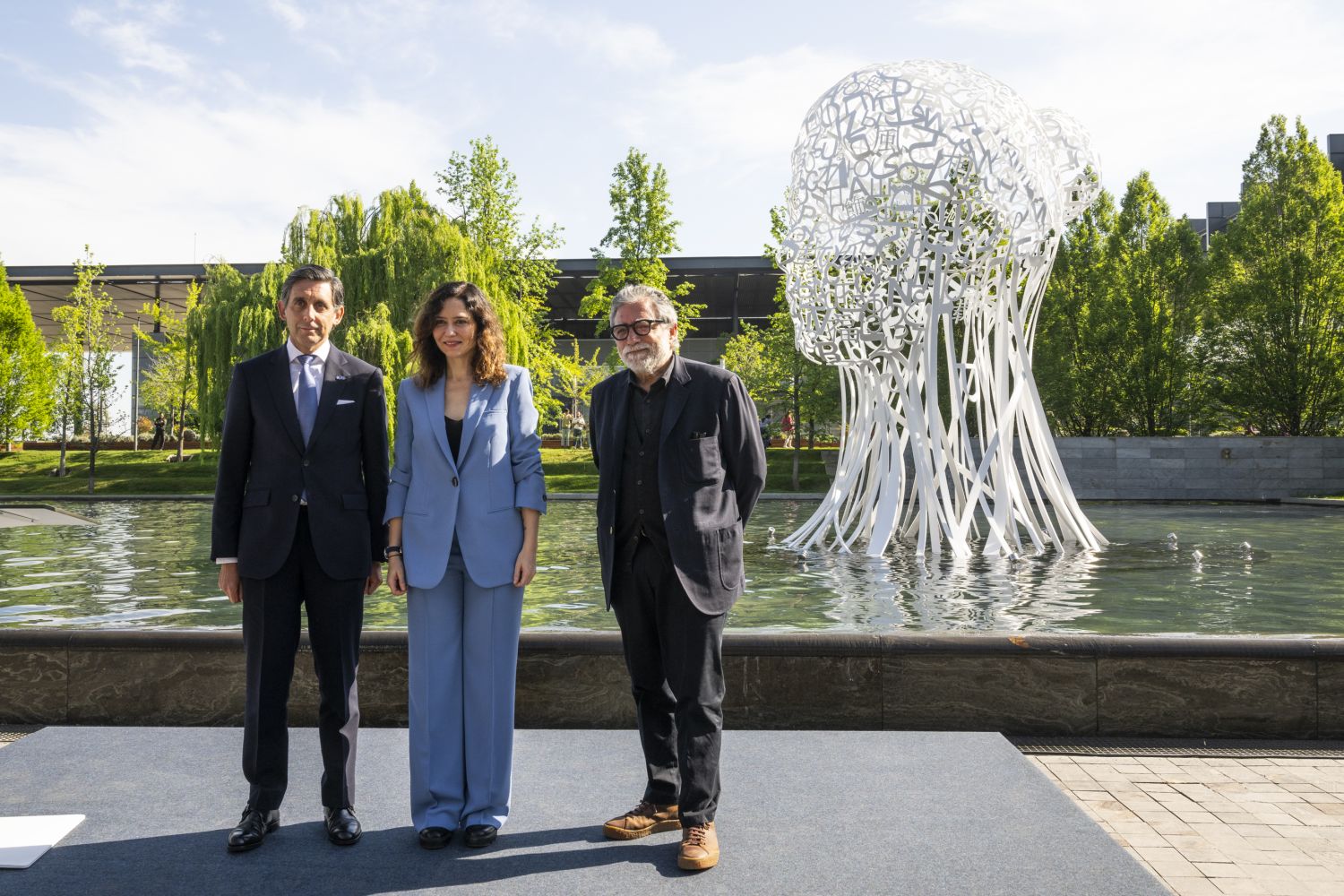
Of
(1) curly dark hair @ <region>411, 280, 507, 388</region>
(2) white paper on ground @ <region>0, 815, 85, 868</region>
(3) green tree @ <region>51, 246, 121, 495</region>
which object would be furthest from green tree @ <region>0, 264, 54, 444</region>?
(1) curly dark hair @ <region>411, 280, 507, 388</region>

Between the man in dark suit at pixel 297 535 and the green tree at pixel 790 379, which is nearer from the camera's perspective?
the man in dark suit at pixel 297 535

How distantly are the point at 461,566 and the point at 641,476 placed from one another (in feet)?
2.26

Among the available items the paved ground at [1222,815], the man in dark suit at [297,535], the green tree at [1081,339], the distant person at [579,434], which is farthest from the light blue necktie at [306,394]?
the distant person at [579,434]

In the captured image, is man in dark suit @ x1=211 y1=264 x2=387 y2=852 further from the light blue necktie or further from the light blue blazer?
the light blue blazer

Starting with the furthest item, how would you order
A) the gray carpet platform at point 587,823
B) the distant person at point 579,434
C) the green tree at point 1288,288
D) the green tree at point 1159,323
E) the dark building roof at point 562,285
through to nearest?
the dark building roof at point 562,285
the distant person at point 579,434
the green tree at point 1159,323
the green tree at point 1288,288
the gray carpet platform at point 587,823

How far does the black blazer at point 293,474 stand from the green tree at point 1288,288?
1214 inches

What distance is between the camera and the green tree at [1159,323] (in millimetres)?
30531

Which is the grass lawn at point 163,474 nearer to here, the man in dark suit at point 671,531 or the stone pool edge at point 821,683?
the stone pool edge at point 821,683

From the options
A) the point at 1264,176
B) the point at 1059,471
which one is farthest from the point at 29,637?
the point at 1264,176

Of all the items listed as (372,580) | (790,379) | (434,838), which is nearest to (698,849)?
(434,838)

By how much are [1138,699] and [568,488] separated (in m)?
23.3

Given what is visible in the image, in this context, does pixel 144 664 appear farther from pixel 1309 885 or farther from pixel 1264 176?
pixel 1264 176

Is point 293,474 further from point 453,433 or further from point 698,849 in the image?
point 698,849

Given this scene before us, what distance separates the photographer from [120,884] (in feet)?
10.5
